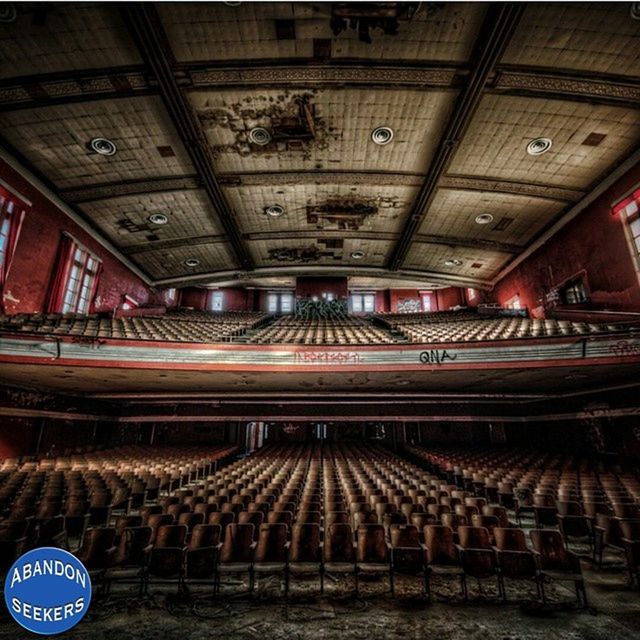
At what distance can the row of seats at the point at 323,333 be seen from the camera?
26.3ft

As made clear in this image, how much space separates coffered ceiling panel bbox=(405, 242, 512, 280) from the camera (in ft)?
38.9

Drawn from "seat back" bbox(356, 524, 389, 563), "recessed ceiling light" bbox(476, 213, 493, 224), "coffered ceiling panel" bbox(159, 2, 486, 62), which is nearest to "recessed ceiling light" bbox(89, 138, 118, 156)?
"coffered ceiling panel" bbox(159, 2, 486, 62)

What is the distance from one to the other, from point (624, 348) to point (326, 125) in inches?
284

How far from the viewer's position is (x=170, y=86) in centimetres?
650

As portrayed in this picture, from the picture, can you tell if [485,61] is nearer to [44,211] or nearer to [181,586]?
[181,586]

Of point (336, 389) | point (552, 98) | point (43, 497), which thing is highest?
point (552, 98)

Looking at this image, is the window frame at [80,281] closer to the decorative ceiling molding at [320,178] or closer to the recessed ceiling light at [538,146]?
the decorative ceiling molding at [320,178]

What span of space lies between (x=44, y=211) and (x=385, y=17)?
338 inches

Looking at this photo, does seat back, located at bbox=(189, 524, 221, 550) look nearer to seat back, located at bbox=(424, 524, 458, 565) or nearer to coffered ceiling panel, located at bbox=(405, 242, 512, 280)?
seat back, located at bbox=(424, 524, 458, 565)

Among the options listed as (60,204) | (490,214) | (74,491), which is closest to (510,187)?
(490,214)

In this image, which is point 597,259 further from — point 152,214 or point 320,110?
point 152,214

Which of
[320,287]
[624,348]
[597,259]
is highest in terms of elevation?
[320,287]

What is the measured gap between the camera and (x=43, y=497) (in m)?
4.44

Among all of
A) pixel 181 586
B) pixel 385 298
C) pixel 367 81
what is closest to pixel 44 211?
pixel 367 81
